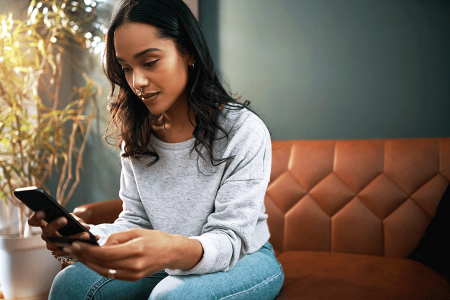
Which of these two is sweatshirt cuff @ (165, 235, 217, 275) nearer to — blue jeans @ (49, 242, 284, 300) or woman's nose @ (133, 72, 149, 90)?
blue jeans @ (49, 242, 284, 300)

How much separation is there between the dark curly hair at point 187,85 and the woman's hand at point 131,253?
0.35 m

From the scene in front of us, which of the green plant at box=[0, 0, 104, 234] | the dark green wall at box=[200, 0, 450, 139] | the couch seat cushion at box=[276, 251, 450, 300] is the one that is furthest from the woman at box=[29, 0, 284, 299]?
the green plant at box=[0, 0, 104, 234]

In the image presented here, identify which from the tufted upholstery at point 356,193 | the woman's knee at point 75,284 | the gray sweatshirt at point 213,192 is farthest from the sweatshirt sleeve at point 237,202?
the tufted upholstery at point 356,193

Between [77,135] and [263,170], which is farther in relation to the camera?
[77,135]

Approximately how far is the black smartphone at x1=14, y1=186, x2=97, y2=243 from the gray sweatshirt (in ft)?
0.75

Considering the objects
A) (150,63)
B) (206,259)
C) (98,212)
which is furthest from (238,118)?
(98,212)

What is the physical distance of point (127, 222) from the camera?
46.1 inches

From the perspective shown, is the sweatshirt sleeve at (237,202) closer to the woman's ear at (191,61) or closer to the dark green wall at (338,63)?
the woman's ear at (191,61)

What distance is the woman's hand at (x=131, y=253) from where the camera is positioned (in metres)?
0.65

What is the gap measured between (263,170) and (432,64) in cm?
106

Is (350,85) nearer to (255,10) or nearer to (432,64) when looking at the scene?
(432,64)

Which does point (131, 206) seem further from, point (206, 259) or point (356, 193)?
point (356, 193)

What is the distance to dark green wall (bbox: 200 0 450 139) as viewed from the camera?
160 centimetres

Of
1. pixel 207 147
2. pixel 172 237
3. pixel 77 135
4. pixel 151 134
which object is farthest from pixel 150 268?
pixel 77 135
